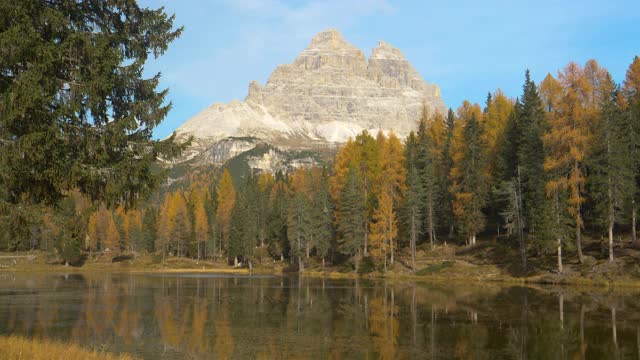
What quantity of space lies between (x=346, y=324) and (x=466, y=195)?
41472 millimetres

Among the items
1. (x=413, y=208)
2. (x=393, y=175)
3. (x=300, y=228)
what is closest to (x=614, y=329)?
(x=413, y=208)

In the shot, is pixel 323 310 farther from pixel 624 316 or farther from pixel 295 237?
pixel 295 237

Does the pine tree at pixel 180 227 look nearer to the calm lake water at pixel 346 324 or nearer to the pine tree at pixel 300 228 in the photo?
the pine tree at pixel 300 228

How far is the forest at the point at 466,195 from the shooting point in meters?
52.2

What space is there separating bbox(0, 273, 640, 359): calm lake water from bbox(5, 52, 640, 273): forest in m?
5.86

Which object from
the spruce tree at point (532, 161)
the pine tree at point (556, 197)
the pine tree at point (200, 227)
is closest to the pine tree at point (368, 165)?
the spruce tree at point (532, 161)

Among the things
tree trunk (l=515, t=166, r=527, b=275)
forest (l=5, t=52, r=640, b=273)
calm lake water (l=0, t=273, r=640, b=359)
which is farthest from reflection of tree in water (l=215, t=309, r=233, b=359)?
tree trunk (l=515, t=166, r=527, b=275)

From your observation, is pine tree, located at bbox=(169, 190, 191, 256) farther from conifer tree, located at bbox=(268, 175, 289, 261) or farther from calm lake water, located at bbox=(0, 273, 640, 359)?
calm lake water, located at bbox=(0, 273, 640, 359)

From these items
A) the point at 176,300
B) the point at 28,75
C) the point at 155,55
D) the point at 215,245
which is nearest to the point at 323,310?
the point at 176,300

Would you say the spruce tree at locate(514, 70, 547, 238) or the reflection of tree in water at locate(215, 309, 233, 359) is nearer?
the reflection of tree in water at locate(215, 309, 233, 359)

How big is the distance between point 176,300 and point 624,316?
107 feet

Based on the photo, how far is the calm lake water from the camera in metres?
23.0

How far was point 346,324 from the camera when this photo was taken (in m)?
30.8

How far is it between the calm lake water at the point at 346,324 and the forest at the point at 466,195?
19.2 feet
